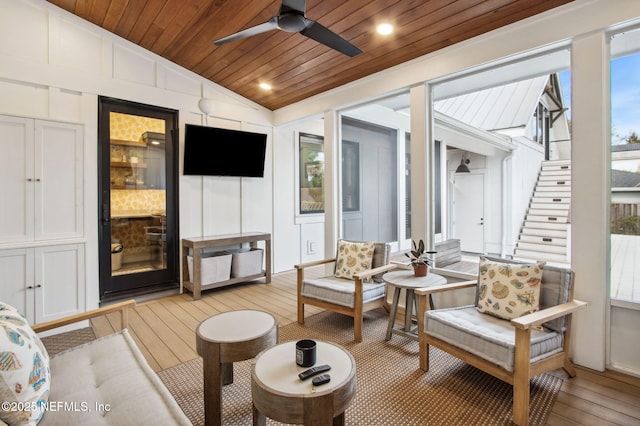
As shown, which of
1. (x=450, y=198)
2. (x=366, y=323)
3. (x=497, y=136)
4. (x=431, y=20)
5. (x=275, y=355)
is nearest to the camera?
(x=275, y=355)

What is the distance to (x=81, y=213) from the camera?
330 centimetres

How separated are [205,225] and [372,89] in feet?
9.55

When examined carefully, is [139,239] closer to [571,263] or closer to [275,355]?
[275,355]

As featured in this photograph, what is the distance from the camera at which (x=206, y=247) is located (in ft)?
14.1

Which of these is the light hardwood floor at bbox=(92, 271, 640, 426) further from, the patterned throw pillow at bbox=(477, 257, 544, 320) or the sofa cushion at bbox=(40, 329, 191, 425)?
the sofa cushion at bbox=(40, 329, 191, 425)

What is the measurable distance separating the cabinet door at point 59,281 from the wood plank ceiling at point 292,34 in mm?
2458

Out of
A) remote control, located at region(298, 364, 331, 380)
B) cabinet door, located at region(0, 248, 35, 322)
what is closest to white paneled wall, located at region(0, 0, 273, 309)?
cabinet door, located at region(0, 248, 35, 322)

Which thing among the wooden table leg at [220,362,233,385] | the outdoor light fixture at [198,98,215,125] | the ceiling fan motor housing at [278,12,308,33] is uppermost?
the outdoor light fixture at [198,98,215,125]

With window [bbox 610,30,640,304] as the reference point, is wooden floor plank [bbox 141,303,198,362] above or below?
below

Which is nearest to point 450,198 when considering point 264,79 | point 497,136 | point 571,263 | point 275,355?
point 497,136

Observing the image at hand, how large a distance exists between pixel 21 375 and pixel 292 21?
2251mm

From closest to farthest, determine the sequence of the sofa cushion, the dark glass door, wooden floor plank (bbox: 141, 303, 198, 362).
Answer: the sofa cushion
wooden floor plank (bbox: 141, 303, 198, 362)
the dark glass door

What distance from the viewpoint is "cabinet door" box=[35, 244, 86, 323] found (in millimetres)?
2979

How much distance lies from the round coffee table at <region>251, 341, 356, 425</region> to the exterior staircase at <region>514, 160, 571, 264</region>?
2.33 metres
